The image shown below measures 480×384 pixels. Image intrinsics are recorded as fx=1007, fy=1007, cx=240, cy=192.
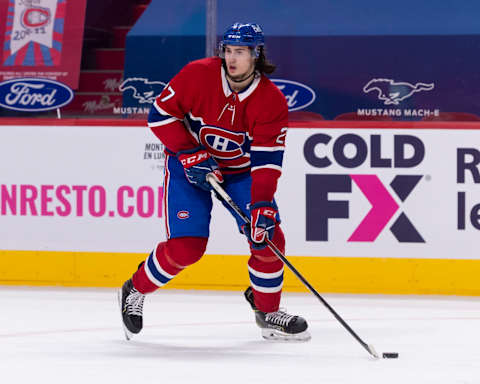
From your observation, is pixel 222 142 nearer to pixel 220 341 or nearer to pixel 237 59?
pixel 237 59

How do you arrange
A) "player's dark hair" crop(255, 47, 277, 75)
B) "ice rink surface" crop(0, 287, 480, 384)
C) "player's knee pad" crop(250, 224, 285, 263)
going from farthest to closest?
"player's knee pad" crop(250, 224, 285, 263)
"player's dark hair" crop(255, 47, 277, 75)
"ice rink surface" crop(0, 287, 480, 384)

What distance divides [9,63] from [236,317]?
6.37ft

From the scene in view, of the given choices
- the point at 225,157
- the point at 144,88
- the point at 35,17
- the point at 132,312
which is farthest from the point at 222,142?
the point at 35,17

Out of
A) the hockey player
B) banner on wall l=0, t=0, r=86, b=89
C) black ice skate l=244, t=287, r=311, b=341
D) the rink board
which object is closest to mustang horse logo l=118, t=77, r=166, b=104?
the rink board

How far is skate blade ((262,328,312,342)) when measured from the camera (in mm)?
3693

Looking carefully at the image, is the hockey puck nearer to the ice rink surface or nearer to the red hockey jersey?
the ice rink surface

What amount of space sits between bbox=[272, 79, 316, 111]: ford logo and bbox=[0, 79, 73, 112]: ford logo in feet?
3.62

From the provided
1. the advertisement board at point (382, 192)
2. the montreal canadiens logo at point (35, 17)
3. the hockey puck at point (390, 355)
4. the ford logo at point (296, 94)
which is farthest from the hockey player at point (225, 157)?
the montreal canadiens logo at point (35, 17)

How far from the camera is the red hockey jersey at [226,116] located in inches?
139

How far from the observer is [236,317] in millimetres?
4273

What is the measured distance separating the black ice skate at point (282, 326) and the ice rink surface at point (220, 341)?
0.06 m

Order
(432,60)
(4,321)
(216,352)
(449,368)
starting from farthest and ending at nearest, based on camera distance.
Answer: (432,60) < (4,321) < (216,352) < (449,368)

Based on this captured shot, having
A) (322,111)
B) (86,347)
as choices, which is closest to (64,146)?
Answer: (322,111)

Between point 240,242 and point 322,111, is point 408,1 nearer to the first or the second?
point 322,111
